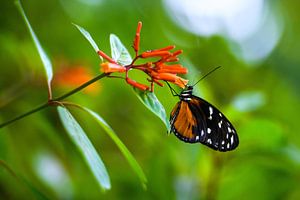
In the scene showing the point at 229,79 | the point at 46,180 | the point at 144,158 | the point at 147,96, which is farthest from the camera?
the point at 229,79

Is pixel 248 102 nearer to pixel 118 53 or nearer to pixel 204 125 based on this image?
pixel 204 125

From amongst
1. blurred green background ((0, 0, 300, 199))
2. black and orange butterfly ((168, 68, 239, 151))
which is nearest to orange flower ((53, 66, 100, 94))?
blurred green background ((0, 0, 300, 199))

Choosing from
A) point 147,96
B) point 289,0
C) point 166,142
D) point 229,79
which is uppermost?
point 289,0

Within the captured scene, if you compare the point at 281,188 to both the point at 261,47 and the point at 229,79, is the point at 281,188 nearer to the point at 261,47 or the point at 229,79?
the point at 229,79

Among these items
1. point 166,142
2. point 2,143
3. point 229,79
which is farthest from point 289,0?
point 2,143

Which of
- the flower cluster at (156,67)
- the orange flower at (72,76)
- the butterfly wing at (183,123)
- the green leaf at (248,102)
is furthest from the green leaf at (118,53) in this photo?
the green leaf at (248,102)

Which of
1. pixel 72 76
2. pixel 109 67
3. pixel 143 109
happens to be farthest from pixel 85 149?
pixel 143 109

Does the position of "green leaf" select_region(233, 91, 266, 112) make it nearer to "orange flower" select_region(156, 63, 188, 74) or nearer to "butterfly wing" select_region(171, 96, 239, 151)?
"butterfly wing" select_region(171, 96, 239, 151)

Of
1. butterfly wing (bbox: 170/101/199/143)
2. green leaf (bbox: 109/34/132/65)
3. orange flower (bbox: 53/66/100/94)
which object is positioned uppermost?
orange flower (bbox: 53/66/100/94)
